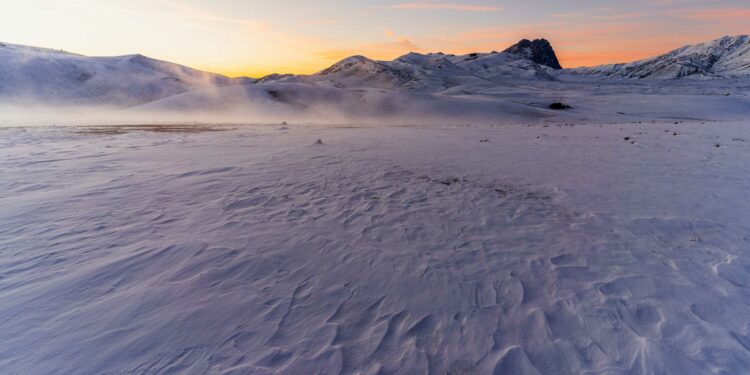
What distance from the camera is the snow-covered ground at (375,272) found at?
11.1 ft

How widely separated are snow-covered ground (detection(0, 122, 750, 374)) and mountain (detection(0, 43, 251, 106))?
73544mm

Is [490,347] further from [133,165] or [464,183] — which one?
[133,165]

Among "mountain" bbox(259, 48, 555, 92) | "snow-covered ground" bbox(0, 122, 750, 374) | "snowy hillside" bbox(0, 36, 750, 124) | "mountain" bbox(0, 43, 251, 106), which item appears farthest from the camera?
"mountain" bbox(259, 48, 555, 92)

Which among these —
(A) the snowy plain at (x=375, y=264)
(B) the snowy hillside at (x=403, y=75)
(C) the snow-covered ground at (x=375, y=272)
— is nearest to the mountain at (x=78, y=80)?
(B) the snowy hillside at (x=403, y=75)

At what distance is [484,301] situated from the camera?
13.6 ft

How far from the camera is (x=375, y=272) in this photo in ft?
15.6

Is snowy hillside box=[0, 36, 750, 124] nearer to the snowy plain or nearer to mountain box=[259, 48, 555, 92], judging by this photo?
mountain box=[259, 48, 555, 92]

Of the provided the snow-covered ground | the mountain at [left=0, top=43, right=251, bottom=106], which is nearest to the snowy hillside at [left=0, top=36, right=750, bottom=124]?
the mountain at [left=0, top=43, right=251, bottom=106]

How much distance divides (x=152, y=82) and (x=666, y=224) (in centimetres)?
8860

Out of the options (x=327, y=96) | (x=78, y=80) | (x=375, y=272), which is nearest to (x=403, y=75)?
(x=327, y=96)

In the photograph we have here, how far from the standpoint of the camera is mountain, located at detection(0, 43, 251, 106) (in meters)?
64.3

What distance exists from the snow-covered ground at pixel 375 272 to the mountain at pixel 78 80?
7354 cm

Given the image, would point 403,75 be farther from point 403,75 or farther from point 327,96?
point 327,96

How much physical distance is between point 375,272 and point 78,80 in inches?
3619
